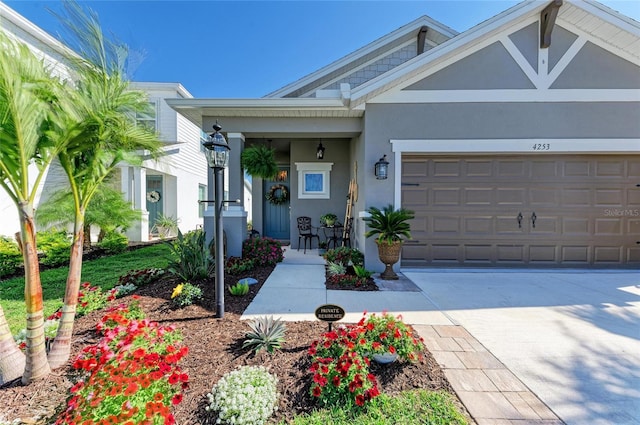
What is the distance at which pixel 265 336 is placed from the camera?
7.65 feet

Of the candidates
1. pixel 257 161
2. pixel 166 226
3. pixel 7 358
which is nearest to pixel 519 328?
pixel 7 358

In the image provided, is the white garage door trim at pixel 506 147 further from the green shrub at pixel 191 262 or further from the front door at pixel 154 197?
the front door at pixel 154 197

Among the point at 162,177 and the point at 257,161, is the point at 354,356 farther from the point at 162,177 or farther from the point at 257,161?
the point at 162,177

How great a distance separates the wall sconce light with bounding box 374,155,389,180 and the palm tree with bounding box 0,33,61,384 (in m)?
4.34

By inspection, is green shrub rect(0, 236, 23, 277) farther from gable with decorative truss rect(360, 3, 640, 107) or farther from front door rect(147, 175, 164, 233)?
gable with decorative truss rect(360, 3, 640, 107)

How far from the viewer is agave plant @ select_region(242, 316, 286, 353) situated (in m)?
2.30

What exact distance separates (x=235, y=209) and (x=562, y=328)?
215 inches

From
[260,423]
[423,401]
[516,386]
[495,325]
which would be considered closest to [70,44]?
[260,423]

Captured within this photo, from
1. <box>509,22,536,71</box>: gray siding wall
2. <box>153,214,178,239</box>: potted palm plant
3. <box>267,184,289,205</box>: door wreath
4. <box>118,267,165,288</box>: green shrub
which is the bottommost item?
<box>118,267,165,288</box>: green shrub

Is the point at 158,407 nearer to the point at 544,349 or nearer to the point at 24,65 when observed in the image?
the point at 24,65

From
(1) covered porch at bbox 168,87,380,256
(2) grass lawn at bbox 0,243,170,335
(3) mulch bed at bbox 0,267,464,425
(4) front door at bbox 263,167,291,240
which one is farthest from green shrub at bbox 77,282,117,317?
(4) front door at bbox 263,167,291,240

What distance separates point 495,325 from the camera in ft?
9.82

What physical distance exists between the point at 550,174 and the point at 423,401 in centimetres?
562

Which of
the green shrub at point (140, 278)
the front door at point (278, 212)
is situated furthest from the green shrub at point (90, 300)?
the front door at point (278, 212)
